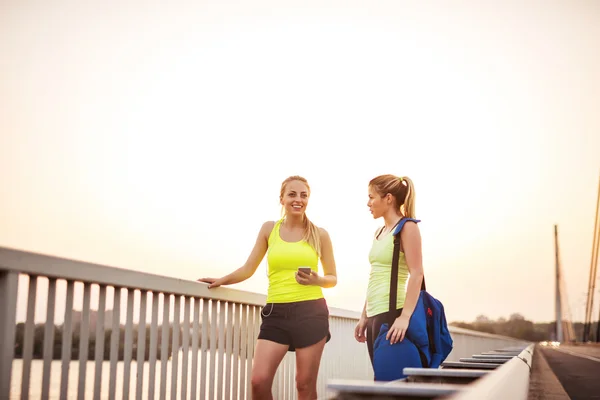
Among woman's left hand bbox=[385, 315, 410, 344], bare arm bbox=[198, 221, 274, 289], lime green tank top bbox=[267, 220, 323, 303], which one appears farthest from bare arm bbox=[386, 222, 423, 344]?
bare arm bbox=[198, 221, 274, 289]

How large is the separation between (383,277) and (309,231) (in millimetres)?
1070

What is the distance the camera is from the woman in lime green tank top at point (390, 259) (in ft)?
12.5

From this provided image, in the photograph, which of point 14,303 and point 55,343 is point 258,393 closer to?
point 55,343

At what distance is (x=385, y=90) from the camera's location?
70.4 feet

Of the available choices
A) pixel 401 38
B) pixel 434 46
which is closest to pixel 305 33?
pixel 401 38

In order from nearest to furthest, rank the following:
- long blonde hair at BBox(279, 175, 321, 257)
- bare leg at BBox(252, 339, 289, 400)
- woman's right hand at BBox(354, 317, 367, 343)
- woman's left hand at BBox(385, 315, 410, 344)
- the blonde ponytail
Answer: woman's left hand at BBox(385, 315, 410, 344)
the blonde ponytail
woman's right hand at BBox(354, 317, 367, 343)
bare leg at BBox(252, 339, 289, 400)
long blonde hair at BBox(279, 175, 321, 257)

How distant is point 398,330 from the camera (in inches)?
145

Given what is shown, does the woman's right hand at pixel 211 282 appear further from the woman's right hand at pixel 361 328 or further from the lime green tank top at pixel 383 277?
the lime green tank top at pixel 383 277

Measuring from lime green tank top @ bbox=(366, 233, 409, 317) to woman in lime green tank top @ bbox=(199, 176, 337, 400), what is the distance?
58 cm

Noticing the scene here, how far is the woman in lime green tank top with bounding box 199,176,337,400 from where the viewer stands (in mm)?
4641

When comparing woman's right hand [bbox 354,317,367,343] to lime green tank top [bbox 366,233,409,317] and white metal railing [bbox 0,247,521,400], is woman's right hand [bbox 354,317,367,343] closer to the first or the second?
lime green tank top [bbox 366,233,409,317]

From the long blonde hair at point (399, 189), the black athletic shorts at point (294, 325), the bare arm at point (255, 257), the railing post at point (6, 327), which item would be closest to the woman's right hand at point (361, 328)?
the black athletic shorts at point (294, 325)

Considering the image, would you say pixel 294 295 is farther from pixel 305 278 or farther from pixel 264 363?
pixel 264 363

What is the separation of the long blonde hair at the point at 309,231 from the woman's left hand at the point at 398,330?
4.25ft
